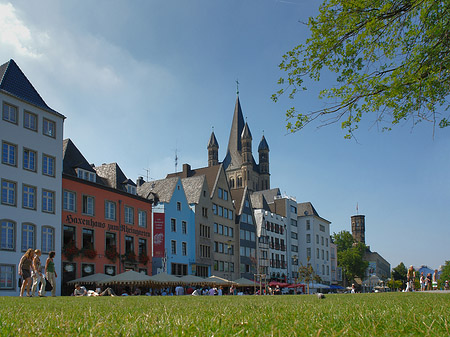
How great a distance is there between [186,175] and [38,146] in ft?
118

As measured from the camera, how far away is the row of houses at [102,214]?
1410 inches

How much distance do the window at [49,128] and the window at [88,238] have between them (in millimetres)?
8240

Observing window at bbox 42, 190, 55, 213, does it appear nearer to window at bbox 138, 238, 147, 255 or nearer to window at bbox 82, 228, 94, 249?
window at bbox 82, 228, 94, 249

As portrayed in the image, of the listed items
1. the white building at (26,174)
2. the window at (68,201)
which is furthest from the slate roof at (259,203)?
the white building at (26,174)

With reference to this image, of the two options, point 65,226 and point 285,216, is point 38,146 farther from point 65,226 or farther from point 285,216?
point 285,216

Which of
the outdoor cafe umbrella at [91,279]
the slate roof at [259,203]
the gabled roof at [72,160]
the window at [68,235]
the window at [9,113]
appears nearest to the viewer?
the window at [9,113]

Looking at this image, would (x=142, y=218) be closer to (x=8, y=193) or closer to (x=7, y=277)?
(x=8, y=193)

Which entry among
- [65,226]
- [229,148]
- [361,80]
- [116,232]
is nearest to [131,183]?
[116,232]

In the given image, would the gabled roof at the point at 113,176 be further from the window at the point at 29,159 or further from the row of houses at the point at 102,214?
the window at the point at 29,159

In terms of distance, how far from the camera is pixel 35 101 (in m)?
38.8

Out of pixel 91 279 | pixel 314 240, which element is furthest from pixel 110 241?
pixel 314 240

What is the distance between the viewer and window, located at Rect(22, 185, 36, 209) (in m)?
36.2

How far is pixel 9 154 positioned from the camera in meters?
35.6

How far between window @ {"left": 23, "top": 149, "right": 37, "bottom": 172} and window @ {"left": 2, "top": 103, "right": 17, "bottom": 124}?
7.80 feet
